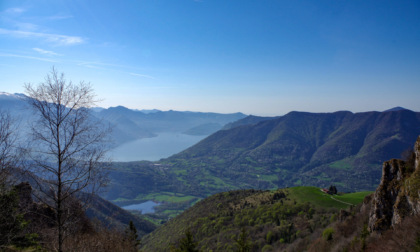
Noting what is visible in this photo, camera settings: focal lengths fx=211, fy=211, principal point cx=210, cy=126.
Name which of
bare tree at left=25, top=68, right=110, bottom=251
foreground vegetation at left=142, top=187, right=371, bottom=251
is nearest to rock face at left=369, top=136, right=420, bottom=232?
foreground vegetation at left=142, top=187, right=371, bottom=251

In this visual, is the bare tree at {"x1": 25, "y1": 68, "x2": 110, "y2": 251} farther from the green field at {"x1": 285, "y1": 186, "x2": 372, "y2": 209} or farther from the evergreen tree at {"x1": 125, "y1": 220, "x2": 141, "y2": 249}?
the green field at {"x1": 285, "y1": 186, "x2": 372, "y2": 209}

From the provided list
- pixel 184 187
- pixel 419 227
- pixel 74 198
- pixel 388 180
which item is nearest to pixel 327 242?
pixel 388 180

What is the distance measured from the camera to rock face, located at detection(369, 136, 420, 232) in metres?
13.5

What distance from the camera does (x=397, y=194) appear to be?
50.3 feet

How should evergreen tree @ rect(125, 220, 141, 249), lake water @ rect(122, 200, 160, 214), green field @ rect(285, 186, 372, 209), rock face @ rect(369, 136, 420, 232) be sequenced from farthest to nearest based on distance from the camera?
1. lake water @ rect(122, 200, 160, 214)
2. green field @ rect(285, 186, 372, 209)
3. evergreen tree @ rect(125, 220, 141, 249)
4. rock face @ rect(369, 136, 420, 232)

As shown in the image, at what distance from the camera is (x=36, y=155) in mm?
6645

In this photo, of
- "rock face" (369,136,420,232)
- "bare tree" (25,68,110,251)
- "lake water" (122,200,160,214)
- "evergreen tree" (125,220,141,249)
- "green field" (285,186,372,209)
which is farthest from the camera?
"lake water" (122,200,160,214)

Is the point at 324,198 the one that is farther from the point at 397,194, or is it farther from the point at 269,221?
the point at 397,194

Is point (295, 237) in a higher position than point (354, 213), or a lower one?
lower

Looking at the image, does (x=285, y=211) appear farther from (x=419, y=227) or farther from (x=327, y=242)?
(x=419, y=227)

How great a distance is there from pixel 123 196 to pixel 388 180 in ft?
544

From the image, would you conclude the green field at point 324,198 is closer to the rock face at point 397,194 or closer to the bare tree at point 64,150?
the rock face at point 397,194

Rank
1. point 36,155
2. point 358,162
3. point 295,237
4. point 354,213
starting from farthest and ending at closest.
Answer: point 358,162, point 295,237, point 354,213, point 36,155

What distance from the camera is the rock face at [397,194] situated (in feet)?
44.2
